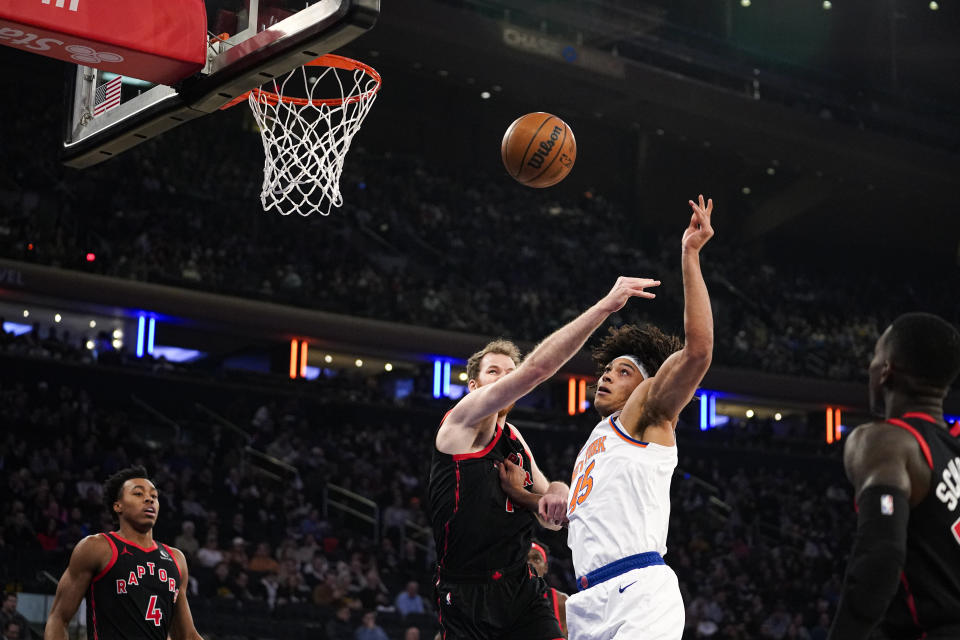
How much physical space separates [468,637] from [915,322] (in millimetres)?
2433

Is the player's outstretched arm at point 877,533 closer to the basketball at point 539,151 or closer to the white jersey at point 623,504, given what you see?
the white jersey at point 623,504

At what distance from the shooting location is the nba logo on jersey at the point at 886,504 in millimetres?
2523

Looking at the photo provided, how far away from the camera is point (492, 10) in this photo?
21.7m

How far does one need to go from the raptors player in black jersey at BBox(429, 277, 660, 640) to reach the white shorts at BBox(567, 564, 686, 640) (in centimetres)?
49

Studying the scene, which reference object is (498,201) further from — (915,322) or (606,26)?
(915,322)

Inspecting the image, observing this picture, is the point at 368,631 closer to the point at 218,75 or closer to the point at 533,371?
the point at 218,75

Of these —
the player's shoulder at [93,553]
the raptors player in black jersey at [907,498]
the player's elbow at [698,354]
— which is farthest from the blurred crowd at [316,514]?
the raptors player in black jersey at [907,498]

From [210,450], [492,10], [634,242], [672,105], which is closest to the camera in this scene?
[210,450]

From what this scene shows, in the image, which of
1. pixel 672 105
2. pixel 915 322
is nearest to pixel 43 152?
pixel 672 105

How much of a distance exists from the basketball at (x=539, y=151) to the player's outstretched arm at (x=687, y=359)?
2.90 m

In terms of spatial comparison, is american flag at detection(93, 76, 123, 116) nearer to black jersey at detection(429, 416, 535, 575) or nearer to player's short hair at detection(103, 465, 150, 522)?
player's short hair at detection(103, 465, 150, 522)

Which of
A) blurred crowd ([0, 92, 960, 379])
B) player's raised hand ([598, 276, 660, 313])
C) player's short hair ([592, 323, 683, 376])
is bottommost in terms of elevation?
player's short hair ([592, 323, 683, 376])

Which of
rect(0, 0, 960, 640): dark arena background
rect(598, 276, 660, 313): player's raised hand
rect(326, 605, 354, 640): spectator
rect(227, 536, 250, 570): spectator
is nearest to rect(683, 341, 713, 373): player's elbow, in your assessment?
rect(598, 276, 660, 313): player's raised hand

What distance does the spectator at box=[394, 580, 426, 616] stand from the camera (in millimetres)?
13844
